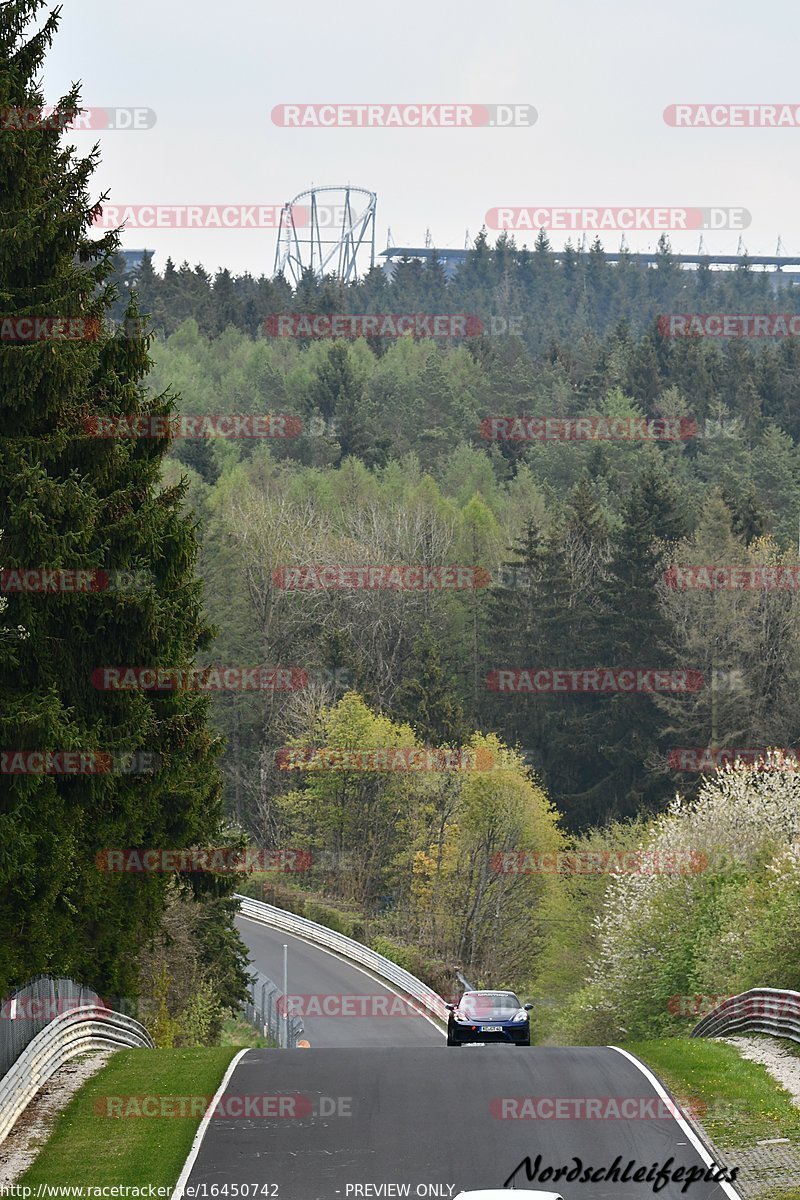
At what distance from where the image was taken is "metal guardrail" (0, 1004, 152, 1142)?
19.2 meters

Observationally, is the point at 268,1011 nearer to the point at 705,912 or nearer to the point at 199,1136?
the point at 705,912

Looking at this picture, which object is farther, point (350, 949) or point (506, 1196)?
point (350, 949)

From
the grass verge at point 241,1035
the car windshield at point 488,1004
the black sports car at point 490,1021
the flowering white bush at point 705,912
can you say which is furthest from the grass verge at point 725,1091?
the grass verge at point 241,1035

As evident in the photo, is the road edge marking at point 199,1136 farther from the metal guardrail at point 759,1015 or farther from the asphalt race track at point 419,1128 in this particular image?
the metal guardrail at point 759,1015

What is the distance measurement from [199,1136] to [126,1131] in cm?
104

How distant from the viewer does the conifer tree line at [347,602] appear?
2014cm

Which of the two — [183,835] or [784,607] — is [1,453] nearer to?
[183,835]

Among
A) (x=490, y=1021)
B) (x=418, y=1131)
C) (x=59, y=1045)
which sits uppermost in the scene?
(x=418, y=1131)

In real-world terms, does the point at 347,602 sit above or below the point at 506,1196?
below

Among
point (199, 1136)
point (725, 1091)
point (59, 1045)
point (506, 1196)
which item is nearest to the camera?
point (506, 1196)

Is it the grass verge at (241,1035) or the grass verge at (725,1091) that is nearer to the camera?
the grass verge at (725,1091)

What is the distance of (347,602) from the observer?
278 ft

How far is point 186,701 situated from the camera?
85.4 ft

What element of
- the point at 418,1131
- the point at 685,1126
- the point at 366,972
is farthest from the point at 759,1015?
the point at 366,972
